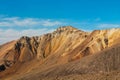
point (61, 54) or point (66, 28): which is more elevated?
point (66, 28)

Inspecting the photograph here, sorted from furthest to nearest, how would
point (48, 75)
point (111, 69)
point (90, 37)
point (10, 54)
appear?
point (10, 54) → point (90, 37) → point (48, 75) → point (111, 69)

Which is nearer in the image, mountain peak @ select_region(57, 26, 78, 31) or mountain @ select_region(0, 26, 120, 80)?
mountain @ select_region(0, 26, 120, 80)

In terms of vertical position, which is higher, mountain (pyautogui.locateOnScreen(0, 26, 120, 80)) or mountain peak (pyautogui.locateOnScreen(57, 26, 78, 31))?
mountain peak (pyautogui.locateOnScreen(57, 26, 78, 31))

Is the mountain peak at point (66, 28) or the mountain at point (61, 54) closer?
the mountain at point (61, 54)

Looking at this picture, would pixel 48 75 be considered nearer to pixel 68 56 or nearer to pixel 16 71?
pixel 68 56

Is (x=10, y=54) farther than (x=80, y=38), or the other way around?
(x=10, y=54)

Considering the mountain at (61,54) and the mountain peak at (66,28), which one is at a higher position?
the mountain peak at (66,28)

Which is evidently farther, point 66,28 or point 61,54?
point 66,28

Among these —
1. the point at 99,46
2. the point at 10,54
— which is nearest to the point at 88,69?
the point at 99,46
